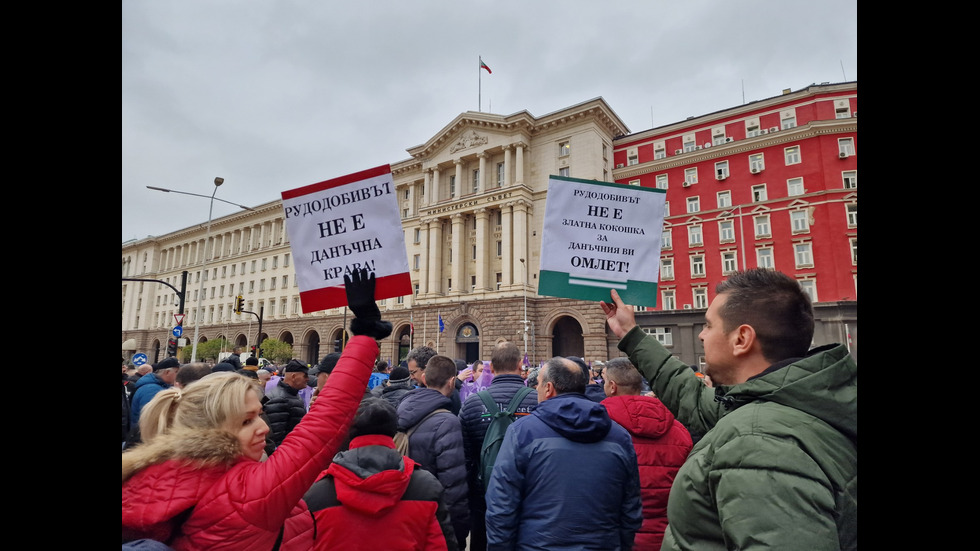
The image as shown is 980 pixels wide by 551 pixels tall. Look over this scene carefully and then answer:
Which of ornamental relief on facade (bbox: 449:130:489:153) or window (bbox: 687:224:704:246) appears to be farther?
ornamental relief on facade (bbox: 449:130:489:153)

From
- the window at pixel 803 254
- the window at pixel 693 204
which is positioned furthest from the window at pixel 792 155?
the window at pixel 693 204

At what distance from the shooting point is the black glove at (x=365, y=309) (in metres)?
2.23

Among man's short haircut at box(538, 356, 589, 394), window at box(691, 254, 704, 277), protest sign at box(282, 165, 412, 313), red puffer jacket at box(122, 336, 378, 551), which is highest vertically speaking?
window at box(691, 254, 704, 277)

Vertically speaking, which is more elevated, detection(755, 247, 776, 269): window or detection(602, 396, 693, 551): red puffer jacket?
detection(755, 247, 776, 269): window

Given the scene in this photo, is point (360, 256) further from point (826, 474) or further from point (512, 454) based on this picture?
point (826, 474)

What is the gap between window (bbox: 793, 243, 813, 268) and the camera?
2764 cm

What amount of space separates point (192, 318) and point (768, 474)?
74.5 metres

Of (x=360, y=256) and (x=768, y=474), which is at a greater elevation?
(x=360, y=256)

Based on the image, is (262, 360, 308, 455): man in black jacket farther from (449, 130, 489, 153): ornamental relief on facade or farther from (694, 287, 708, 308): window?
(449, 130, 489, 153): ornamental relief on facade

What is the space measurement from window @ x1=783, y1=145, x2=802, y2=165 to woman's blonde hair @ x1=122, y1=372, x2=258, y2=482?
115ft

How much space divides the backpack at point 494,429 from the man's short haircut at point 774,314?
234 centimetres

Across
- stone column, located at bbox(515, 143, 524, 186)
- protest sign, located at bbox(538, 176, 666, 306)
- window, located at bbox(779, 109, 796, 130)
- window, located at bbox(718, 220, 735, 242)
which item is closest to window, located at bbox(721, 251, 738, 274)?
window, located at bbox(718, 220, 735, 242)
